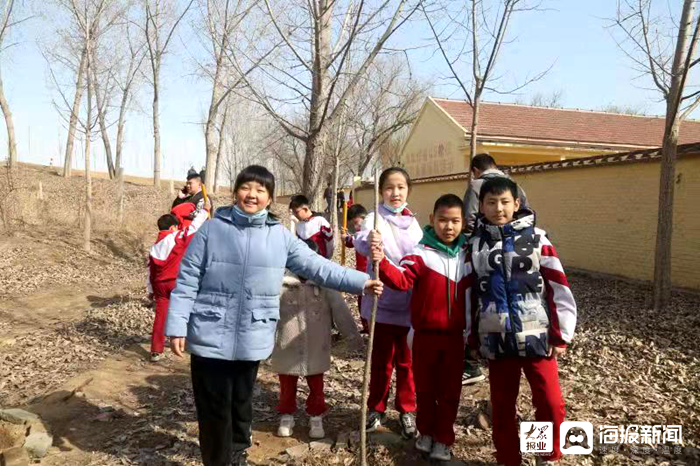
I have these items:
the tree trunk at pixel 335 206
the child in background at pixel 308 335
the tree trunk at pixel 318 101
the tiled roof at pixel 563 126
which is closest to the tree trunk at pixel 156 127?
the tree trunk at pixel 335 206

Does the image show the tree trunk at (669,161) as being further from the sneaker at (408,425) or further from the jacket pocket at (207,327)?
the jacket pocket at (207,327)

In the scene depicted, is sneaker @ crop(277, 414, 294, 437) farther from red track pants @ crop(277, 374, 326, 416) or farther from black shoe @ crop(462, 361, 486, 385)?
black shoe @ crop(462, 361, 486, 385)

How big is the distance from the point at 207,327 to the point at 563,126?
66.0 ft

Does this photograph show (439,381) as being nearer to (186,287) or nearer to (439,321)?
(439,321)

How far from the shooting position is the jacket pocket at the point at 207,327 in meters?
2.60

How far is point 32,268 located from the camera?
33.6ft

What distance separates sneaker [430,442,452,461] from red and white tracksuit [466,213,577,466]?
0.29m

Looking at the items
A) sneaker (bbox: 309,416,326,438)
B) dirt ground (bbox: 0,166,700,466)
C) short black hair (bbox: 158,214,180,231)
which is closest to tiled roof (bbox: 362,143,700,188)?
dirt ground (bbox: 0,166,700,466)

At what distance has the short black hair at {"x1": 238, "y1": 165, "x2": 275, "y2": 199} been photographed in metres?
2.74

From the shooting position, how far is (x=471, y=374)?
13.8ft

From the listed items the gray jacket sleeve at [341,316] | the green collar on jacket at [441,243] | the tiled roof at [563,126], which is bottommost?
the gray jacket sleeve at [341,316]

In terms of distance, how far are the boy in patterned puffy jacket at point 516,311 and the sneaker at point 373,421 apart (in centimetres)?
83

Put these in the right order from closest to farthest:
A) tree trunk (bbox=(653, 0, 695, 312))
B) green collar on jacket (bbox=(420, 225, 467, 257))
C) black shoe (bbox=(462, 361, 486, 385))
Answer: green collar on jacket (bbox=(420, 225, 467, 257))
black shoe (bbox=(462, 361, 486, 385))
tree trunk (bbox=(653, 0, 695, 312))

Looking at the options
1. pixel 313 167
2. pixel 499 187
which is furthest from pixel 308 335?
Answer: pixel 313 167
